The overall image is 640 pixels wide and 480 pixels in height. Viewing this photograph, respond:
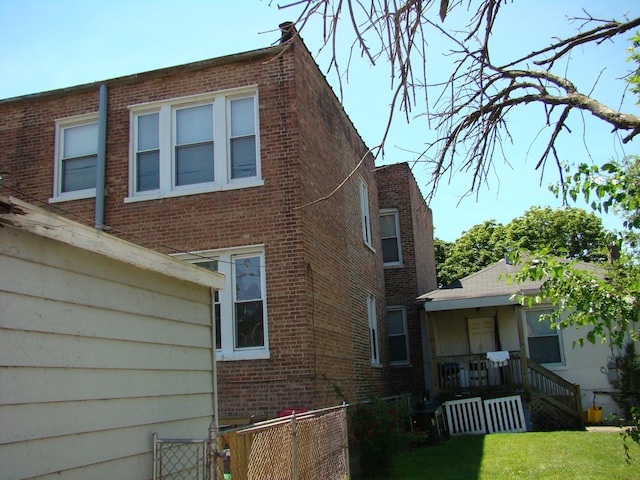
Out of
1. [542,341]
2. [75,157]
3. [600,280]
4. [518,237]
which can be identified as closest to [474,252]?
[518,237]

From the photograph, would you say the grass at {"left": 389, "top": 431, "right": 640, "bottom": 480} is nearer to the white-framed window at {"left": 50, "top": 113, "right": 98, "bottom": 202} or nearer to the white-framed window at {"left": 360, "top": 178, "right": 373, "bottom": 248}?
the white-framed window at {"left": 360, "top": 178, "right": 373, "bottom": 248}

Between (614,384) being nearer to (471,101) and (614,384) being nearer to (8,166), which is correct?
(471,101)

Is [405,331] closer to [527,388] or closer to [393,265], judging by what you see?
[393,265]

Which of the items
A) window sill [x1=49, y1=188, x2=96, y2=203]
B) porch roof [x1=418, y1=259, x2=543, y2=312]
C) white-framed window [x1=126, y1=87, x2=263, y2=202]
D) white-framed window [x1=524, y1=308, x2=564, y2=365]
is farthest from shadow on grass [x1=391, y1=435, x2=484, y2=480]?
window sill [x1=49, y1=188, x2=96, y2=203]

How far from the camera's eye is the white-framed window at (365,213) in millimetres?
16255

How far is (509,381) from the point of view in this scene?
1631 centimetres

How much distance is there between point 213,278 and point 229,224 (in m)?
4.39

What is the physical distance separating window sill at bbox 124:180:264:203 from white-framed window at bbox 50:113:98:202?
109cm

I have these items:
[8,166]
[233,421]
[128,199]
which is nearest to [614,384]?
[233,421]

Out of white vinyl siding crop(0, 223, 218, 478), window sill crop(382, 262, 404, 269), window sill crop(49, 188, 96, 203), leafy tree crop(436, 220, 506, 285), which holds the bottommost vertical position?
white vinyl siding crop(0, 223, 218, 478)

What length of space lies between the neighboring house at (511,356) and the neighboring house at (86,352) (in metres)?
11.7

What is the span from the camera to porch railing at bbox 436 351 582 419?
15938 mm

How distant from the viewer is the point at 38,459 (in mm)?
3963

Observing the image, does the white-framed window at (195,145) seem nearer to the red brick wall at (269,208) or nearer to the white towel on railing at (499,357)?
the red brick wall at (269,208)
